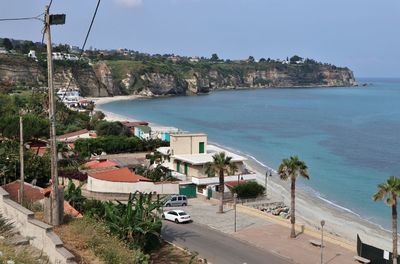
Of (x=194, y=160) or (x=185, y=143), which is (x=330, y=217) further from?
(x=185, y=143)

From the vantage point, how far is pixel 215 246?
2159 centimetres

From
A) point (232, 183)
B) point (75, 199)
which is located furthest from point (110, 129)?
point (75, 199)

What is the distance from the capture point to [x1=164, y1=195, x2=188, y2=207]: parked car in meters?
30.2

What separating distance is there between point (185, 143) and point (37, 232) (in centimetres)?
2911

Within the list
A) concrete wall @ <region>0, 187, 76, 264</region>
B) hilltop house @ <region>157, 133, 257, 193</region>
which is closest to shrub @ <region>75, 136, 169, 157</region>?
hilltop house @ <region>157, 133, 257, 193</region>

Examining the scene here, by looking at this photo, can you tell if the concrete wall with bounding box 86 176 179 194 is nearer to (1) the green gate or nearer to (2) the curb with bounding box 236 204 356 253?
(1) the green gate

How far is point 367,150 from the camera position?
6719 centimetres

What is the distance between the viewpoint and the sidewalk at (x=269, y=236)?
71.3 ft

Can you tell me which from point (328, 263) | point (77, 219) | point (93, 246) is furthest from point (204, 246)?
point (93, 246)

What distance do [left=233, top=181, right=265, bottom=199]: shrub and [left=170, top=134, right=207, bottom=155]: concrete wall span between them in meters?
6.96

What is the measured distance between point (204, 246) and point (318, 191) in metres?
26.4

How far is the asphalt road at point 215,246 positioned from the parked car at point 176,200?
5.15 metres

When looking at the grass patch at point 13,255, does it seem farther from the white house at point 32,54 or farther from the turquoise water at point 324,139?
the white house at point 32,54

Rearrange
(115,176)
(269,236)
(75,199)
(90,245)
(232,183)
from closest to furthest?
(90,245) < (75,199) < (269,236) < (115,176) < (232,183)
